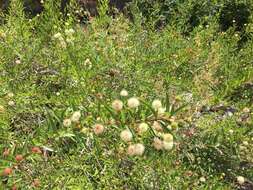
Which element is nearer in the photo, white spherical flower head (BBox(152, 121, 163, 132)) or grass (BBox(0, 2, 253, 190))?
white spherical flower head (BBox(152, 121, 163, 132))

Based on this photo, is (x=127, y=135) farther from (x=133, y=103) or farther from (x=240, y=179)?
(x=240, y=179)

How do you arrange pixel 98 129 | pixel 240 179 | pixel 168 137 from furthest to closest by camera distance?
pixel 240 179
pixel 98 129
pixel 168 137

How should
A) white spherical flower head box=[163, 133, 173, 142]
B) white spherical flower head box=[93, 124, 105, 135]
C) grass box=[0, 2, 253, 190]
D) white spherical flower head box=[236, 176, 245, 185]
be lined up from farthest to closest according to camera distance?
white spherical flower head box=[236, 176, 245, 185]
grass box=[0, 2, 253, 190]
white spherical flower head box=[93, 124, 105, 135]
white spherical flower head box=[163, 133, 173, 142]

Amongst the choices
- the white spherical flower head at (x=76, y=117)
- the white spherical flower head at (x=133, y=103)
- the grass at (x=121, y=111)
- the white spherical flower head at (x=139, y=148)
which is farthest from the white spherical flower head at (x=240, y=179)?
the white spherical flower head at (x=76, y=117)

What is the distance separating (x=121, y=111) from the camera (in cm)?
237

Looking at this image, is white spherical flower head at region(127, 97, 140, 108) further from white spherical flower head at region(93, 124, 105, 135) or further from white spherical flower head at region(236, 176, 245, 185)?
white spherical flower head at region(236, 176, 245, 185)

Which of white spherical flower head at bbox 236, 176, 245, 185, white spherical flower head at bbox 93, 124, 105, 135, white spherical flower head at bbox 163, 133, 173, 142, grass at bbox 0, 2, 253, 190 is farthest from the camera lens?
white spherical flower head at bbox 236, 176, 245, 185

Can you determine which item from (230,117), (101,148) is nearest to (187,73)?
(230,117)

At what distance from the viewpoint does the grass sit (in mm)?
2584

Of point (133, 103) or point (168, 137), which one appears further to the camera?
point (133, 103)

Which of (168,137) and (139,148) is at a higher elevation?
(168,137)

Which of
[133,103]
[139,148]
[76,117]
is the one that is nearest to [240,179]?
[139,148]

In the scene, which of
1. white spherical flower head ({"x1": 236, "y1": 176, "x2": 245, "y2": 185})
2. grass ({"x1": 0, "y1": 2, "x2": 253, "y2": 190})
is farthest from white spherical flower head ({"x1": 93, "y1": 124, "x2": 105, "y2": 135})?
white spherical flower head ({"x1": 236, "y1": 176, "x2": 245, "y2": 185})

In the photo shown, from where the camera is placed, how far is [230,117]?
4.14m
